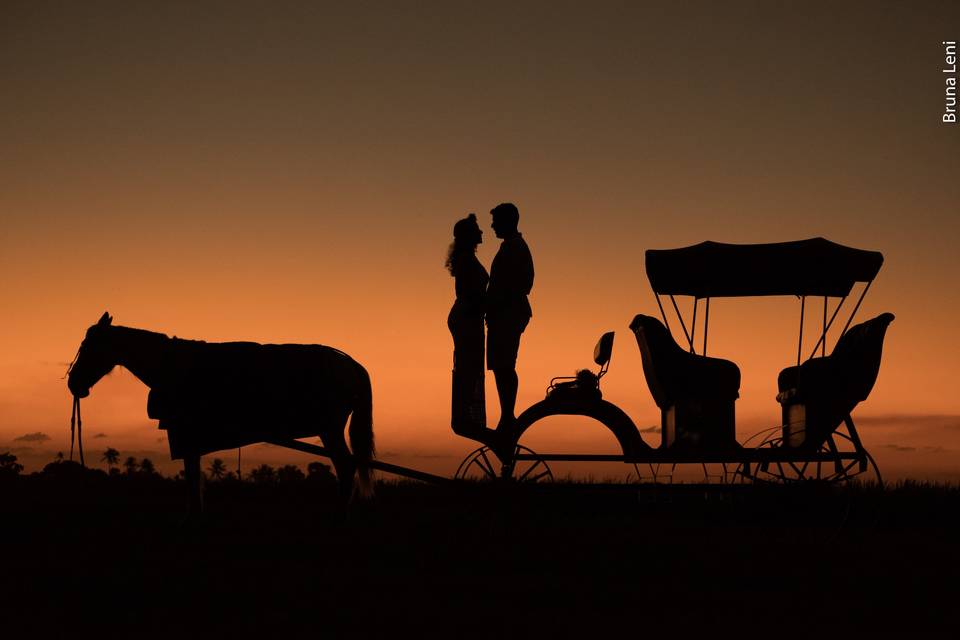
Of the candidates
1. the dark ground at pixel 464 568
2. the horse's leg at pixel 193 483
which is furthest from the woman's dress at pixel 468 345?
Result: the horse's leg at pixel 193 483

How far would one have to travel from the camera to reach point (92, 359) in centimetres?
1009

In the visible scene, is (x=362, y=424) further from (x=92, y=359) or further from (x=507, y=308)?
(x=92, y=359)

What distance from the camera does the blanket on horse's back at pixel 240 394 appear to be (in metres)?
10.0

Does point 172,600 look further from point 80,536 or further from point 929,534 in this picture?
point 929,534

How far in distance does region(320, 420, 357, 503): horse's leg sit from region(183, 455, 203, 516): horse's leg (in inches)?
52.7

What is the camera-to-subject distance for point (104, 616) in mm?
6211

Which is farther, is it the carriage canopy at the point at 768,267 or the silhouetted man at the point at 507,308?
the carriage canopy at the point at 768,267

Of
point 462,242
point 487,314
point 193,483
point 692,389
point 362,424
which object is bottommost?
point 193,483

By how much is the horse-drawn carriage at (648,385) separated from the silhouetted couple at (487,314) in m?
0.31

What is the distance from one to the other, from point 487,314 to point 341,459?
2327 mm

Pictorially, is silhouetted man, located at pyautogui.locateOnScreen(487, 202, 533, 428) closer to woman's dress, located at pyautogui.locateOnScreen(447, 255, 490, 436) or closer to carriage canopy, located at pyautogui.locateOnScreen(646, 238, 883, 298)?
woman's dress, located at pyautogui.locateOnScreen(447, 255, 490, 436)

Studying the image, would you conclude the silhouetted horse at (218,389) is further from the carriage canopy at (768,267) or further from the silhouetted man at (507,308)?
the carriage canopy at (768,267)

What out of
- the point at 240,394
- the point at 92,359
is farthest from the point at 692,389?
the point at 92,359

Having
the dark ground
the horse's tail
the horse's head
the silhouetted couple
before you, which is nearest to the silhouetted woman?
the silhouetted couple
